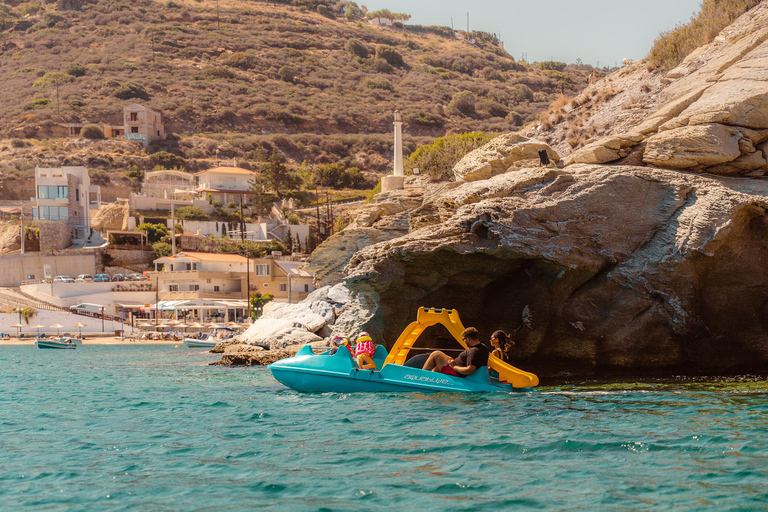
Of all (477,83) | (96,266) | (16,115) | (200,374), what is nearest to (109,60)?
(16,115)

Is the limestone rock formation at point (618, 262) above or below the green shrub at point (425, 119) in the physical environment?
below

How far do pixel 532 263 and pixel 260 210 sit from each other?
231 feet

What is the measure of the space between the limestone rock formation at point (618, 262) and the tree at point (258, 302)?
42.6 metres

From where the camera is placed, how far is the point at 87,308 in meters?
66.4

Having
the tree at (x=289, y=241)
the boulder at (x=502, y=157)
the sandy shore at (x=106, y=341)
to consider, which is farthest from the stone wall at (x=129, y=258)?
the boulder at (x=502, y=157)

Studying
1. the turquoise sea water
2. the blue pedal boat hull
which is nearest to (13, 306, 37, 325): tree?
the turquoise sea water

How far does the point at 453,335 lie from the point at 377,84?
141740mm

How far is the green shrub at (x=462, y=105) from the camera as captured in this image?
143 metres

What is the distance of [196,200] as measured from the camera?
296ft

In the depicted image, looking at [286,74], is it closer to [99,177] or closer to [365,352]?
[99,177]

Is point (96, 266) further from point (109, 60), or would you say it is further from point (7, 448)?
point (109, 60)

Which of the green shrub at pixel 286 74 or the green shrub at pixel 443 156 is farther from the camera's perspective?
the green shrub at pixel 286 74

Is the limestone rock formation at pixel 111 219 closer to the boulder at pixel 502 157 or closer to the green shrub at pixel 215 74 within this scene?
the boulder at pixel 502 157

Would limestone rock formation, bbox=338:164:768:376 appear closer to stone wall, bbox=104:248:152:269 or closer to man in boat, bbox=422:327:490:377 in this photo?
man in boat, bbox=422:327:490:377
